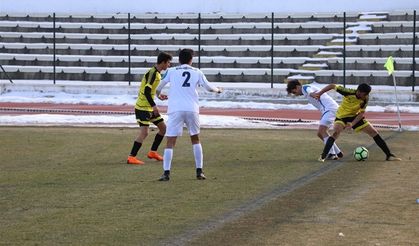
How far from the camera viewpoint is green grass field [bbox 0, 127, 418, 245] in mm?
9430

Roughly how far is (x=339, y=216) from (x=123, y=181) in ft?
12.6

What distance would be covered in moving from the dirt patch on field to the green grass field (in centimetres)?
47

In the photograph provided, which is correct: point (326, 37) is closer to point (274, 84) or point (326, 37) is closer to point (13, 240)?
point (274, 84)

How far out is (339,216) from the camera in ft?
33.1

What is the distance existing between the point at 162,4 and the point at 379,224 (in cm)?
3543

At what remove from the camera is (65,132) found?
20.8 meters

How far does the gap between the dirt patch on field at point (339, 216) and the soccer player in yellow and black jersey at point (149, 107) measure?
10.4 feet

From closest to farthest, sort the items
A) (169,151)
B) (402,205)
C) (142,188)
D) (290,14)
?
(402,205), (142,188), (169,151), (290,14)

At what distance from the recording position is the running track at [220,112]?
26.1 meters

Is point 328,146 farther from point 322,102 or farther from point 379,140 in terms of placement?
point 322,102

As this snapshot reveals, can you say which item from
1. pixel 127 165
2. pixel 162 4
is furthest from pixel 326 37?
pixel 127 165

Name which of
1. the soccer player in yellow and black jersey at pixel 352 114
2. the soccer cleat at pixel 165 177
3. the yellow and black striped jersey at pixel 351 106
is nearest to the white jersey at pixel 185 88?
the soccer cleat at pixel 165 177

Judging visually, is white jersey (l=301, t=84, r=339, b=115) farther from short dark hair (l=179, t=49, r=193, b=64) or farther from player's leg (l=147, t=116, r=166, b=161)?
short dark hair (l=179, t=49, r=193, b=64)

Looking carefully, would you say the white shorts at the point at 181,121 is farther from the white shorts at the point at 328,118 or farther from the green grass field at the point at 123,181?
the white shorts at the point at 328,118
